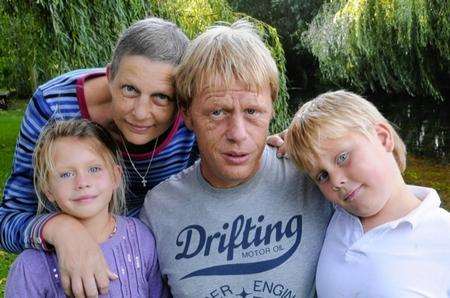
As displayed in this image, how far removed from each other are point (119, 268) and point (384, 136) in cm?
85

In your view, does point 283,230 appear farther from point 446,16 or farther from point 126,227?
point 446,16


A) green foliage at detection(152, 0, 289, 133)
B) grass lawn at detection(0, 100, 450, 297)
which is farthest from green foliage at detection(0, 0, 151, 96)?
grass lawn at detection(0, 100, 450, 297)

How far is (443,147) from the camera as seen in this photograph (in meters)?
10.4

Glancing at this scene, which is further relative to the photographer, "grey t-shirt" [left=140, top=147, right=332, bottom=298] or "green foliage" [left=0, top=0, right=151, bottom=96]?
"green foliage" [left=0, top=0, right=151, bottom=96]

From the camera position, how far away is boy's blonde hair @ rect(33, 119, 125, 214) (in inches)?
69.1

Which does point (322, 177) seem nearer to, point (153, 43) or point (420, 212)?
point (420, 212)

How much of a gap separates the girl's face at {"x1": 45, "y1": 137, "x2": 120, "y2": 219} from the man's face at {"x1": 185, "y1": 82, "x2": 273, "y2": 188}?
0.33 metres

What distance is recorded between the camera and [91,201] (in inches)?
68.5

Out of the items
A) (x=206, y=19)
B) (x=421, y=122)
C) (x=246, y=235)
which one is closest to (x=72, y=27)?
(x=206, y=19)

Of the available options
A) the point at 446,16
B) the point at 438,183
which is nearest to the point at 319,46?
the point at 446,16

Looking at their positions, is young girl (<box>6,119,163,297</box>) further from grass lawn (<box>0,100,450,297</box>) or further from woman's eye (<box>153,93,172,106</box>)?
grass lawn (<box>0,100,450,297</box>)

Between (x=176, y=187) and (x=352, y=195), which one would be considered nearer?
(x=352, y=195)

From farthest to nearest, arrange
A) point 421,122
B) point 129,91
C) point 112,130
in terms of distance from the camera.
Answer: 1. point 421,122
2. point 112,130
3. point 129,91

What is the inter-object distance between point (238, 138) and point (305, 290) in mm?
477
